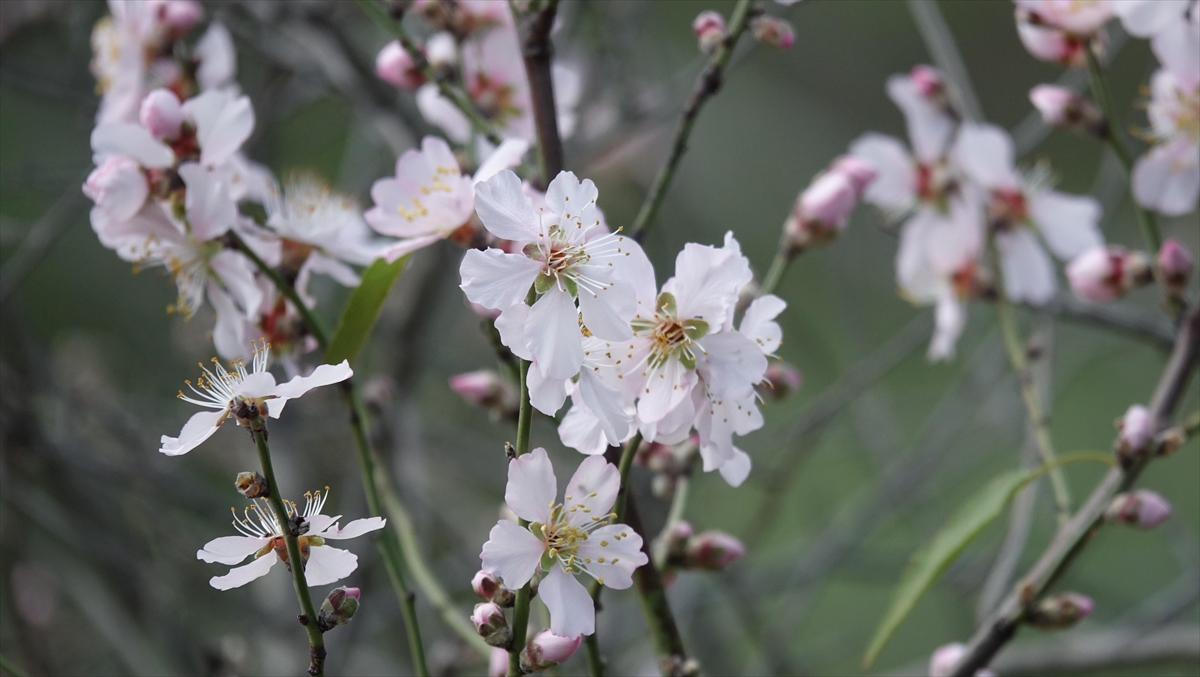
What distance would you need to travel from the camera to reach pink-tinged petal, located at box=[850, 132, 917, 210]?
138 centimetres

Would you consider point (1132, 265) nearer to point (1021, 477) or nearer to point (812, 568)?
point (1021, 477)

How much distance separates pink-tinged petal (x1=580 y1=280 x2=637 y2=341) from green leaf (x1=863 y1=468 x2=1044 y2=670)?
33 cm

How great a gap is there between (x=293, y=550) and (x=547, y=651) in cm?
16

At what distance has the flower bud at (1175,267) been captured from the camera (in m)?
0.94

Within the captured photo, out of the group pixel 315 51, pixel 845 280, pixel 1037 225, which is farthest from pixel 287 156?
pixel 1037 225

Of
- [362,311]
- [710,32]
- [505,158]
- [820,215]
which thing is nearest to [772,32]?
[710,32]

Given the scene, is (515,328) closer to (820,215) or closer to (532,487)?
(532,487)

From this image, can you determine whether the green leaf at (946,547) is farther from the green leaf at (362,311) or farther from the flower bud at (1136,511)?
the green leaf at (362,311)

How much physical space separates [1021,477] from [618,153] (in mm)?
1967

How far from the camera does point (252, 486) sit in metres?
0.58

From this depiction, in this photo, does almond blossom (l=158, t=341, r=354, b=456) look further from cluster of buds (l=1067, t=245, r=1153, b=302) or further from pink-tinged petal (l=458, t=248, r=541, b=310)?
cluster of buds (l=1067, t=245, r=1153, b=302)

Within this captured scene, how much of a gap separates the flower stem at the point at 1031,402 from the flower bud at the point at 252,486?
0.59 meters

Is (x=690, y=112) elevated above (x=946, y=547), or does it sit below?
above

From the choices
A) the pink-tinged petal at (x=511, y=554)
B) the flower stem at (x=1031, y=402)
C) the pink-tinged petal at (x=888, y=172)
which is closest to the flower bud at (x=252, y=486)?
the pink-tinged petal at (x=511, y=554)
